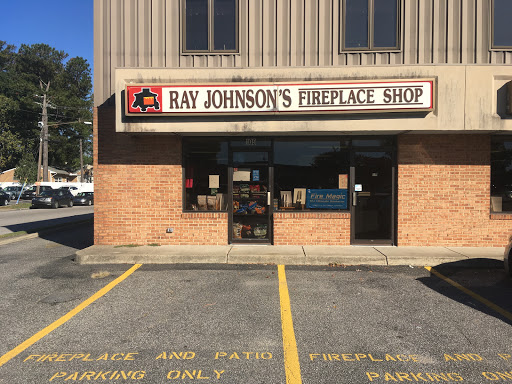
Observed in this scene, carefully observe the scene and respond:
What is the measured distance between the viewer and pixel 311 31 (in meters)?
7.90

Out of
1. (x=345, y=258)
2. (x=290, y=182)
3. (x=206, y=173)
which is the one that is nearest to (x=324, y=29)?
(x=290, y=182)

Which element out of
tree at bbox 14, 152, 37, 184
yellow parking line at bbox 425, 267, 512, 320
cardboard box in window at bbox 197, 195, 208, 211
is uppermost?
tree at bbox 14, 152, 37, 184

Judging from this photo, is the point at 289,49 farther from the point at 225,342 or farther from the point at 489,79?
the point at 225,342

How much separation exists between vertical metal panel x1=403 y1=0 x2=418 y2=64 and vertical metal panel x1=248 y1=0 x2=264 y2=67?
3.38 metres

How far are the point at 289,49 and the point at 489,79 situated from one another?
14.5 feet

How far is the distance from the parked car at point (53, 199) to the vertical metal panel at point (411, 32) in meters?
27.2

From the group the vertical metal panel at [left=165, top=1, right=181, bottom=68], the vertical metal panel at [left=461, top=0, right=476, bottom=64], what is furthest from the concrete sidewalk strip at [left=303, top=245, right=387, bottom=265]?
the vertical metal panel at [left=165, top=1, right=181, bottom=68]

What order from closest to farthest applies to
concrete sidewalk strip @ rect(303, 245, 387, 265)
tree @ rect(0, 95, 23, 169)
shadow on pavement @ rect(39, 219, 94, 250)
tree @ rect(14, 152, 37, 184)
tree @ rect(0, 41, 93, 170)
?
concrete sidewalk strip @ rect(303, 245, 387, 265) < shadow on pavement @ rect(39, 219, 94, 250) < tree @ rect(14, 152, 37, 184) < tree @ rect(0, 95, 23, 169) < tree @ rect(0, 41, 93, 170)

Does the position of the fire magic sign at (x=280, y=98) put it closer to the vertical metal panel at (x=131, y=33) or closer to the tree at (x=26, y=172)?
the vertical metal panel at (x=131, y=33)

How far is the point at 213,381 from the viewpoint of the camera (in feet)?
9.88

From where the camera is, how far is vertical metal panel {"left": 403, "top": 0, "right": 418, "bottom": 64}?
25.5ft

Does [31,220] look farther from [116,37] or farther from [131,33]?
[131,33]

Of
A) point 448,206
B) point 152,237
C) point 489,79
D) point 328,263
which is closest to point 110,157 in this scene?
point 152,237

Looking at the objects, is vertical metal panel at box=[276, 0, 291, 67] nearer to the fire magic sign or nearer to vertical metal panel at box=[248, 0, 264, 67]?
vertical metal panel at box=[248, 0, 264, 67]
